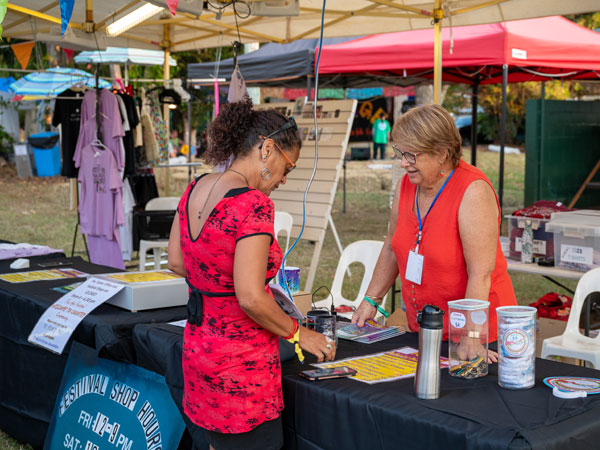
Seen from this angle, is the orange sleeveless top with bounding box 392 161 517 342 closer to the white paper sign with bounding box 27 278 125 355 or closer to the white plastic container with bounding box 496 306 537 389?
the white plastic container with bounding box 496 306 537 389

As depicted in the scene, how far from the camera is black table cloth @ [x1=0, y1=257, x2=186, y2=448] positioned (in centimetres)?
269

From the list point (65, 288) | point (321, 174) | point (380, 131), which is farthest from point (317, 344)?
point (380, 131)

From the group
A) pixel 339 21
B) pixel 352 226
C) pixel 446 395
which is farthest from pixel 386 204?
pixel 446 395

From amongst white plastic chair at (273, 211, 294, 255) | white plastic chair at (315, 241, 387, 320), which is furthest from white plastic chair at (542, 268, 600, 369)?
white plastic chair at (273, 211, 294, 255)

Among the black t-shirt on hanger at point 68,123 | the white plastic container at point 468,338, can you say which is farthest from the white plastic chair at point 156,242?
the white plastic container at point 468,338

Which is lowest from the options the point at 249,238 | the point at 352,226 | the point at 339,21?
the point at 352,226

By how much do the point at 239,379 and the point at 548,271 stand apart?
2.52 metres

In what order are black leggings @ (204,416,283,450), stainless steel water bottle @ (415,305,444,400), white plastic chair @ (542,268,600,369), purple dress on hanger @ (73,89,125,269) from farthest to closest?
purple dress on hanger @ (73,89,125,269) < white plastic chair @ (542,268,600,369) < black leggings @ (204,416,283,450) < stainless steel water bottle @ (415,305,444,400)

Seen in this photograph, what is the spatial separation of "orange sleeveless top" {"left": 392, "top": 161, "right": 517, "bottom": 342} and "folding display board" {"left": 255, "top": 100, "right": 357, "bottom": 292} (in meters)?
2.78

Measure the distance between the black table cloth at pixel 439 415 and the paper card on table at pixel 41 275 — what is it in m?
1.67

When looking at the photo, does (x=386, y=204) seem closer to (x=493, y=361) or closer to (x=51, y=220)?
(x=51, y=220)

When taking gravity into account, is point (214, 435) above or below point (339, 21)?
below

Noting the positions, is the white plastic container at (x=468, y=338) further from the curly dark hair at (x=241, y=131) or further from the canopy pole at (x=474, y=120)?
the canopy pole at (x=474, y=120)

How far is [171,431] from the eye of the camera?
2.30 metres
